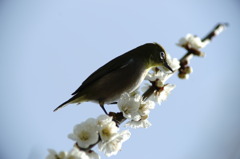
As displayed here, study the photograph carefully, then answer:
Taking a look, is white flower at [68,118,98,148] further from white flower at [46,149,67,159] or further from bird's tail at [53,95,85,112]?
bird's tail at [53,95,85,112]

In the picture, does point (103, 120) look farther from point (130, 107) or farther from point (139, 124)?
point (139, 124)

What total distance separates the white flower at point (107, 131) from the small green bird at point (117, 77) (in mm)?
1212

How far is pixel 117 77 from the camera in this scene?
4102mm

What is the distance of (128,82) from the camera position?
158 inches

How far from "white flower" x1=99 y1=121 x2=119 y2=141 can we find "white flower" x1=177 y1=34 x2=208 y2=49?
191 centimetres

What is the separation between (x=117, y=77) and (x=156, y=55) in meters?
0.87

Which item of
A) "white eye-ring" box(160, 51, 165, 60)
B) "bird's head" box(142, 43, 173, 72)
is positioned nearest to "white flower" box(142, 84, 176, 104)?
"bird's head" box(142, 43, 173, 72)

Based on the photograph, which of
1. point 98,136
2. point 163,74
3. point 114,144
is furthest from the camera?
point 163,74

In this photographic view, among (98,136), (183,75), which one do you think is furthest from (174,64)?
(98,136)

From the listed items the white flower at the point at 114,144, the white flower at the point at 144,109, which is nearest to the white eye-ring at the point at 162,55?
the white flower at the point at 144,109

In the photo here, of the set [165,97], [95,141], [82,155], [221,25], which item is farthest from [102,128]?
[221,25]

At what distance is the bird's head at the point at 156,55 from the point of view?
4.38m

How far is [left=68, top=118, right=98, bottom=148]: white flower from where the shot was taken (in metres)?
2.33

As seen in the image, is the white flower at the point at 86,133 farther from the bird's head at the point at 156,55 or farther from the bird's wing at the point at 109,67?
the bird's head at the point at 156,55
